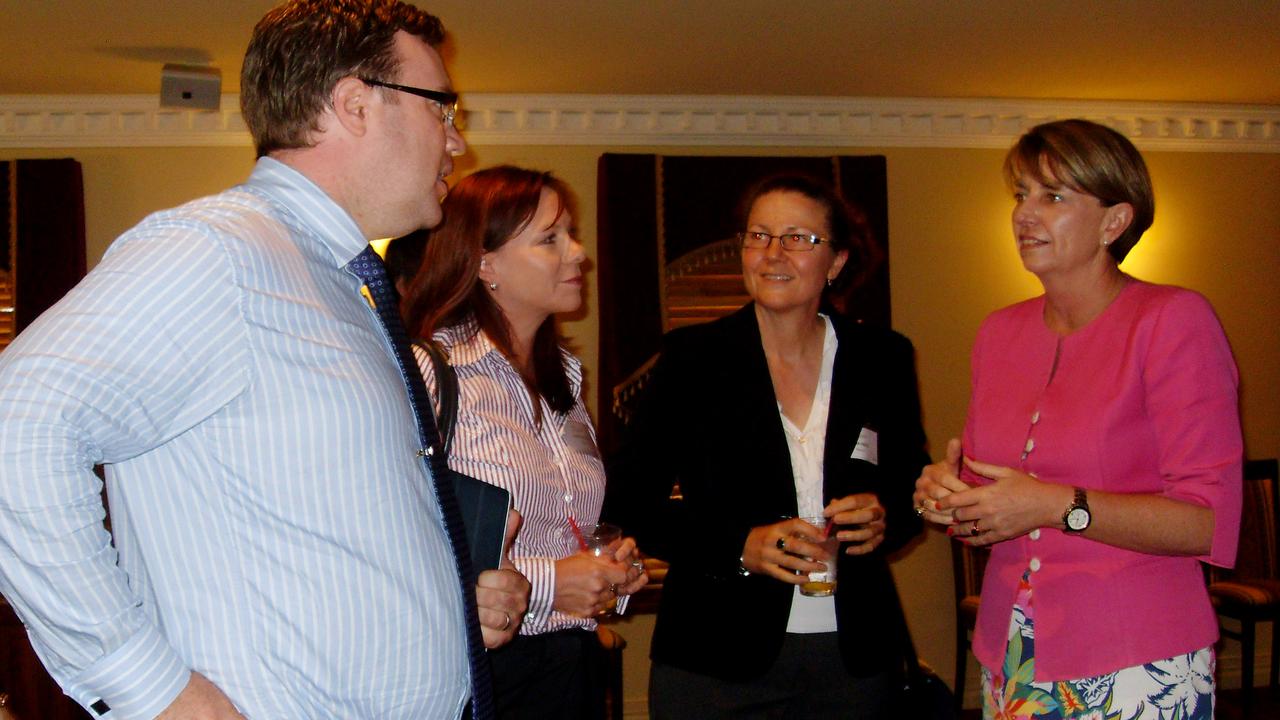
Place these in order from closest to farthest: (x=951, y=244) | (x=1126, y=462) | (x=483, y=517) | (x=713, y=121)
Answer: (x=483, y=517) < (x=1126, y=462) < (x=713, y=121) < (x=951, y=244)

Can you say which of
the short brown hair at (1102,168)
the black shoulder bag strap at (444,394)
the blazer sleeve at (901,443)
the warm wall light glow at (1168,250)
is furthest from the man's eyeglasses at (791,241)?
the warm wall light glow at (1168,250)

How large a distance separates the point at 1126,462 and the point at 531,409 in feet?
3.96

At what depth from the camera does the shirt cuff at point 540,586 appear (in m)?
1.95

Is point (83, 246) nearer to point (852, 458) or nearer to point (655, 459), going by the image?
point (655, 459)

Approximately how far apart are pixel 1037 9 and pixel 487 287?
3.11 m

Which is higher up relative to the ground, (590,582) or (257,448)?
(257,448)

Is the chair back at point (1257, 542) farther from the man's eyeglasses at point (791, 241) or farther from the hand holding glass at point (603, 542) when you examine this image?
the hand holding glass at point (603, 542)

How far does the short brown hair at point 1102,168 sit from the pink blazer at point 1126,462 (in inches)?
5.5

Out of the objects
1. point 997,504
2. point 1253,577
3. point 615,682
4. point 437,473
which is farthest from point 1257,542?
point 437,473

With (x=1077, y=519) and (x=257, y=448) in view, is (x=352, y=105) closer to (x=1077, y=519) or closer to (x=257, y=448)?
(x=257, y=448)

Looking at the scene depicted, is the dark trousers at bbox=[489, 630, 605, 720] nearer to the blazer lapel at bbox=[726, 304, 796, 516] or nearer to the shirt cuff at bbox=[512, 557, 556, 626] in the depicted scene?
the shirt cuff at bbox=[512, 557, 556, 626]

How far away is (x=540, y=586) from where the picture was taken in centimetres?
195

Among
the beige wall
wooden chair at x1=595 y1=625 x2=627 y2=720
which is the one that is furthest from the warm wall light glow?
wooden chair at x1=595 y1=625 x2=627 y2=720

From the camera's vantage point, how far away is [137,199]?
218 inches
